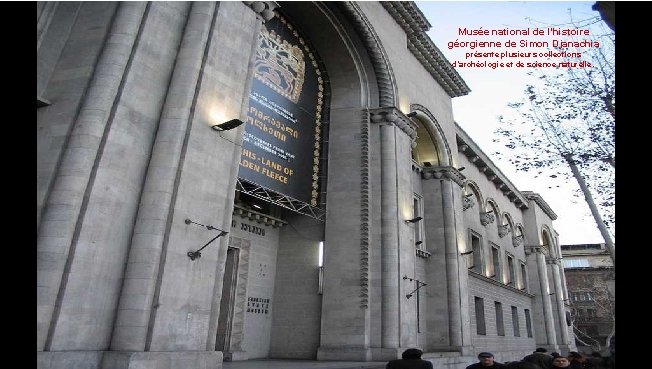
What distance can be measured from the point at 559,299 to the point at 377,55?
30510 millimetres

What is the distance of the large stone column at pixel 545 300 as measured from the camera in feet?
107

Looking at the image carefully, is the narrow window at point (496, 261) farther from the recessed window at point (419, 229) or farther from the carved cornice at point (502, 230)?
the recessed window at point (419, 229)

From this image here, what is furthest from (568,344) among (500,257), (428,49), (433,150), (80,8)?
(80,8)

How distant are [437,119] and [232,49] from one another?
13.7 m

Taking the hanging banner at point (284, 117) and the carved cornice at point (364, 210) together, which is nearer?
the hanging banner at point (284, 117)

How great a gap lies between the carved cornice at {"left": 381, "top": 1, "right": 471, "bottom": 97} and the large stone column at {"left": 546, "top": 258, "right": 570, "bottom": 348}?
21886 mm

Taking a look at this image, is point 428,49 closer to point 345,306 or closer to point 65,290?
point 345,306

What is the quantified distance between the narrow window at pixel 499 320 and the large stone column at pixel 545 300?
27.2ft

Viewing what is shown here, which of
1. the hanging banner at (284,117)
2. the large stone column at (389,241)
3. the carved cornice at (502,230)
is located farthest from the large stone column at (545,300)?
the hanging banner at (284,117)

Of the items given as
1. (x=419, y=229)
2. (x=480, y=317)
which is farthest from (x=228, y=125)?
(x=480, y=317)

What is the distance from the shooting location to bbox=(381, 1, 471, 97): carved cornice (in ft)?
64.2

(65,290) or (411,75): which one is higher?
(411,75)
